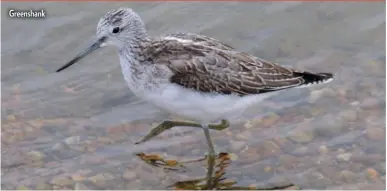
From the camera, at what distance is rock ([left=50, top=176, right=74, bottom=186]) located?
302 inches

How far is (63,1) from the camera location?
37.0 ft

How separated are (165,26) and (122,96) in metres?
1.83

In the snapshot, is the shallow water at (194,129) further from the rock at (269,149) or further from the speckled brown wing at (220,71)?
the speckled brown wing at (220,71)

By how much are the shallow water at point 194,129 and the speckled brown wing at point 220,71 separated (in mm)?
777

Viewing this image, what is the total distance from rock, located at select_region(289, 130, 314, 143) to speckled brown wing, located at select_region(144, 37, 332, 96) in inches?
27.9

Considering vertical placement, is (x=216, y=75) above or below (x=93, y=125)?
above

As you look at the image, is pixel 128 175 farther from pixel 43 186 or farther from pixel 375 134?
pixel 375 134

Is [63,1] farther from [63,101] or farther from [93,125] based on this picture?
[93,125]

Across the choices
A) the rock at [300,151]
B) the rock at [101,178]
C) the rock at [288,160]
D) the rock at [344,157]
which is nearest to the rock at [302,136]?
the rock at [300,151]

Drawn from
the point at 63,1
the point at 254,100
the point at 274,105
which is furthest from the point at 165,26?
the point at 254,100

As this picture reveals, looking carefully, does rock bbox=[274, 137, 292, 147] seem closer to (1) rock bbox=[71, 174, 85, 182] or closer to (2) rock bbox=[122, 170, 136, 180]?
(2) rock bbox=[122, 170, 136, 180]

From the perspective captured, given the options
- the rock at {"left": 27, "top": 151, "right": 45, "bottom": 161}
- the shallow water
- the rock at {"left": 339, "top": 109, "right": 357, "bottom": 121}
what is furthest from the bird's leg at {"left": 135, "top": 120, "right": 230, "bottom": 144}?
the rock at {"left": 339, "top": 109, "right": 357, "bottom": 121}

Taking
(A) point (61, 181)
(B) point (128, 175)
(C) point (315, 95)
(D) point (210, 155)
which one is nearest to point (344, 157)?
(C) point (315, 95)

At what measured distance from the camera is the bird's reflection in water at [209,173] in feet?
25.0
